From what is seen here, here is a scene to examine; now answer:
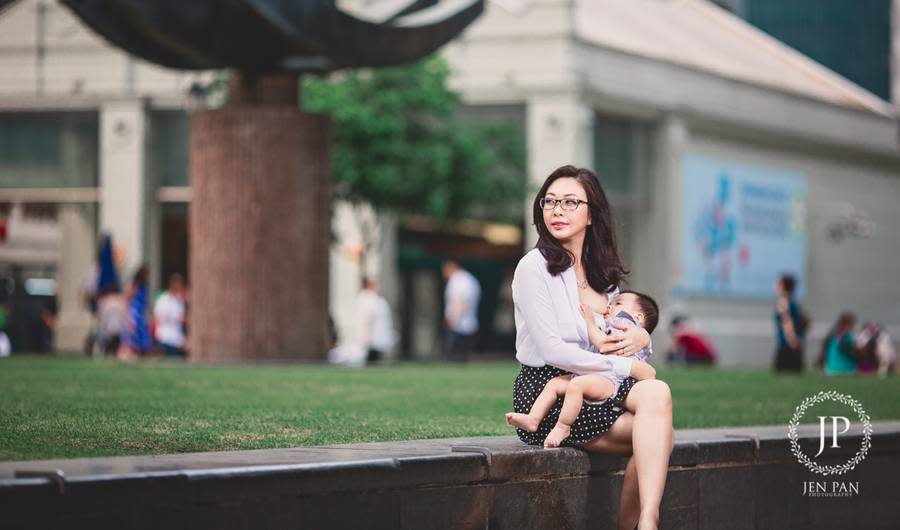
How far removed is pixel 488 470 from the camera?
23.2ft

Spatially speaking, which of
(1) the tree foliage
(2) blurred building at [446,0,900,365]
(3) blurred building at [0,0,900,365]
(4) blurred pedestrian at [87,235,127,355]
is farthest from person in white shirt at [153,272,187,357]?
(2) blurred building at [446,0,900,365]

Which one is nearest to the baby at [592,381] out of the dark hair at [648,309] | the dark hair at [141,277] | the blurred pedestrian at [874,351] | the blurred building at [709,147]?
the dark hair at [648,309]

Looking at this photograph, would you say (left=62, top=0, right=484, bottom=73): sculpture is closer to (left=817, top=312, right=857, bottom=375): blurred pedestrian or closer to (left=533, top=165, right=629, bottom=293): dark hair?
(left=817, top=312, right=857, bottom=375): blurred pedestrian

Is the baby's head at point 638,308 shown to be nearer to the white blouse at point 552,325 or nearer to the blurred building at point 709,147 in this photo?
the white blouse at point 552,325

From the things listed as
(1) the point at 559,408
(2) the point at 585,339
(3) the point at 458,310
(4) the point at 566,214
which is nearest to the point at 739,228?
(3) the point at 458,310

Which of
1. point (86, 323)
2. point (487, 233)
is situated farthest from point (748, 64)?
point (86, 323)

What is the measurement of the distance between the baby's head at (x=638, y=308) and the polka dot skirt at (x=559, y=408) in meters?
0.28

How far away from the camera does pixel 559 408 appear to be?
758cm

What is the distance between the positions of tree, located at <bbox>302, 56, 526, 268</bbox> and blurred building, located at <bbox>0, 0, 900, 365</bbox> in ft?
6.13

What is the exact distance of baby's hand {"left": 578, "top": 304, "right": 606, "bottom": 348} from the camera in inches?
298

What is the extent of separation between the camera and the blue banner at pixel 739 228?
139ft

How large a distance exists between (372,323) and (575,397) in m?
19.1

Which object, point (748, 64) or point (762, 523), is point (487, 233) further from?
point (762, 523)

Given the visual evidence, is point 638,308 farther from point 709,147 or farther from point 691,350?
point 709,147
